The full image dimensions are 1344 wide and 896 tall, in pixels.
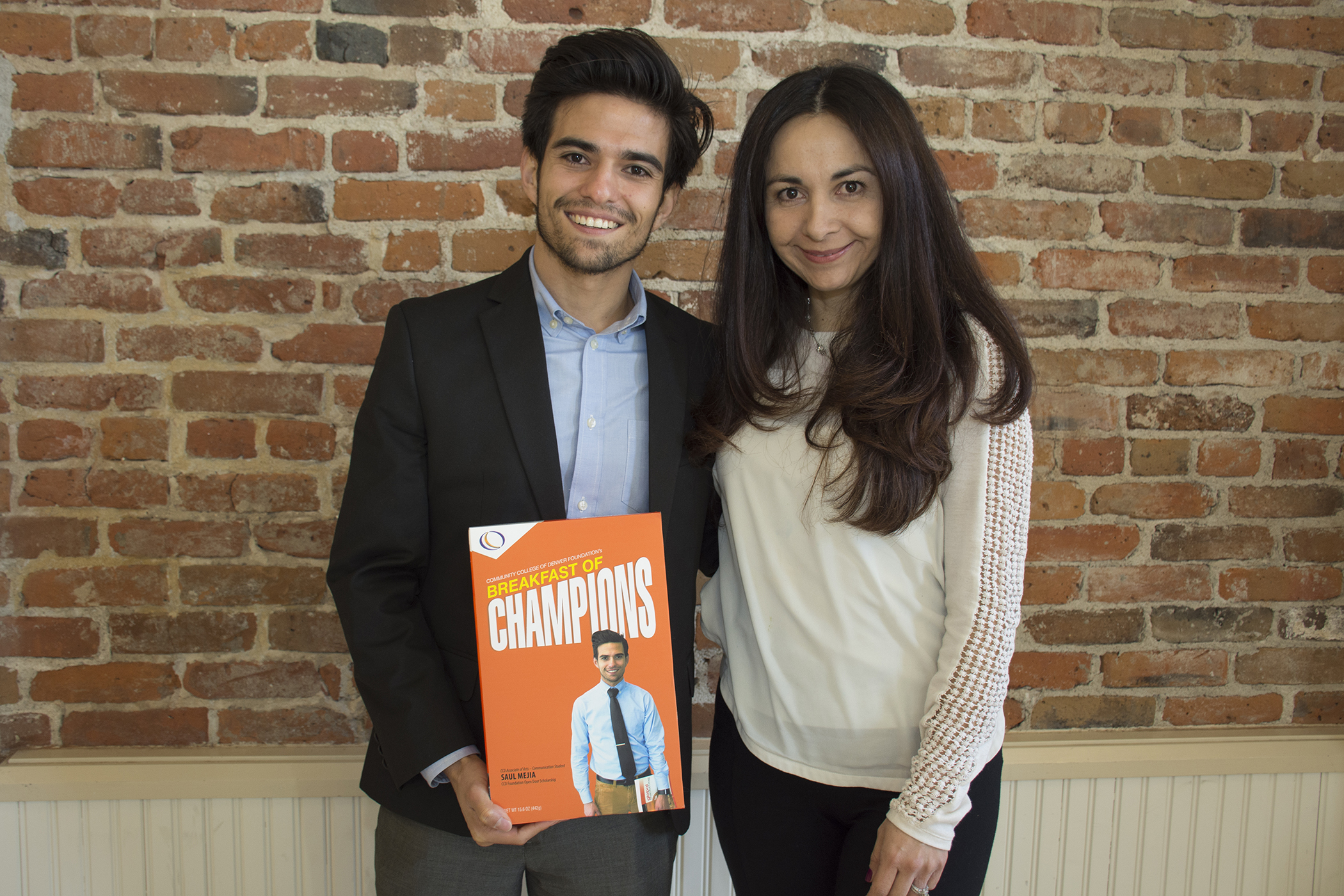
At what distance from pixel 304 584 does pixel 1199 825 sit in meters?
2.00

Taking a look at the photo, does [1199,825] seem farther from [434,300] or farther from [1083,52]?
[434,300]

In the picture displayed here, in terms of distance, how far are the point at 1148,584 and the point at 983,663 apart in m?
0.90

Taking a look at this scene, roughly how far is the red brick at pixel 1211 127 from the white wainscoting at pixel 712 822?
4.18ft

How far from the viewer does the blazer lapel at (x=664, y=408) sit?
1.17 m

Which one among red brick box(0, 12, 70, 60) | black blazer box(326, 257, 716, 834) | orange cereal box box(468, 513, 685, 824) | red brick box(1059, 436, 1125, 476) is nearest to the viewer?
orange cereal box box(468, 513, 685, 824)

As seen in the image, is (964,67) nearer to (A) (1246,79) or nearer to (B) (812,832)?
(A) (1246,79)

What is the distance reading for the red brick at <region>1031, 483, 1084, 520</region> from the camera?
163 cm

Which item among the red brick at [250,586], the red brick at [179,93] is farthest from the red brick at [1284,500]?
the red brick at [179,93]

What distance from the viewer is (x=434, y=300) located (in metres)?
1.19

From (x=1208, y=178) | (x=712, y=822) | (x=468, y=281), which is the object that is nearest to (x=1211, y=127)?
(x=1208, y=178)

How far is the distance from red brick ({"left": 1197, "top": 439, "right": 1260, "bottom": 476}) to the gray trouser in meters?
1.35

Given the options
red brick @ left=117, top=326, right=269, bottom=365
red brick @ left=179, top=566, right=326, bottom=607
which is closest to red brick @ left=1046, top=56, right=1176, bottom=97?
red brick @ left=117, top=326, right=269, bottom=365

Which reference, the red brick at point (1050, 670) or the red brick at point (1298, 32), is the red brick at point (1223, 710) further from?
the red brick at point (1298, 32)

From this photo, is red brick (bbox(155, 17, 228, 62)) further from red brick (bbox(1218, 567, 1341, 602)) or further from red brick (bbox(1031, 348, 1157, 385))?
red brick (bbox(1218, 567, 1341, 602))
